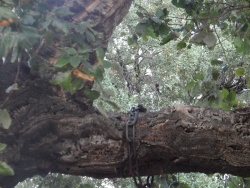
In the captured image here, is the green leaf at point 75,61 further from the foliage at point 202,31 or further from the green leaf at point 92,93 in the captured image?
the foliage at point 202,31

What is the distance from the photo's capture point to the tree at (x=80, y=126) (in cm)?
127

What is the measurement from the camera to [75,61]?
1181mm

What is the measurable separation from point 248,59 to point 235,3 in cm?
69

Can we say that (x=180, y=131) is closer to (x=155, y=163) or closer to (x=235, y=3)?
(x=155, y=163)

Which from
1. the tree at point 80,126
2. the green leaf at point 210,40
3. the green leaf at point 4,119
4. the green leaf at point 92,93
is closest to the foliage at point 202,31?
the green leaf at point 210,40

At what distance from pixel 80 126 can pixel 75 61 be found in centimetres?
31

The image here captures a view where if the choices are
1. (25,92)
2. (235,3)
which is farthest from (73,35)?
(235,3)

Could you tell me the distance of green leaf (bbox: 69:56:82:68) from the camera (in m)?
1.17

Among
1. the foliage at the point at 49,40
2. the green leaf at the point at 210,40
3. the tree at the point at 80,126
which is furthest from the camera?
the green leaf at the point at 210,40

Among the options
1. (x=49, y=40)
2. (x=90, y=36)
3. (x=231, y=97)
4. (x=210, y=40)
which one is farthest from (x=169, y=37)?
(x=49, y=40)

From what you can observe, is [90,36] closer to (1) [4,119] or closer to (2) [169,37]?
(1) [4,119]

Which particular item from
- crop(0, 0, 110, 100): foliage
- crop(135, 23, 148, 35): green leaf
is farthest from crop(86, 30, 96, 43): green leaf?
crop(135, 23, 148, 35): green leaf

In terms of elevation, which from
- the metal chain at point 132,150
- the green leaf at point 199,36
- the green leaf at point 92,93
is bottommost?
the metal chain at point 132,150

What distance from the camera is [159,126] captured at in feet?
4.50
